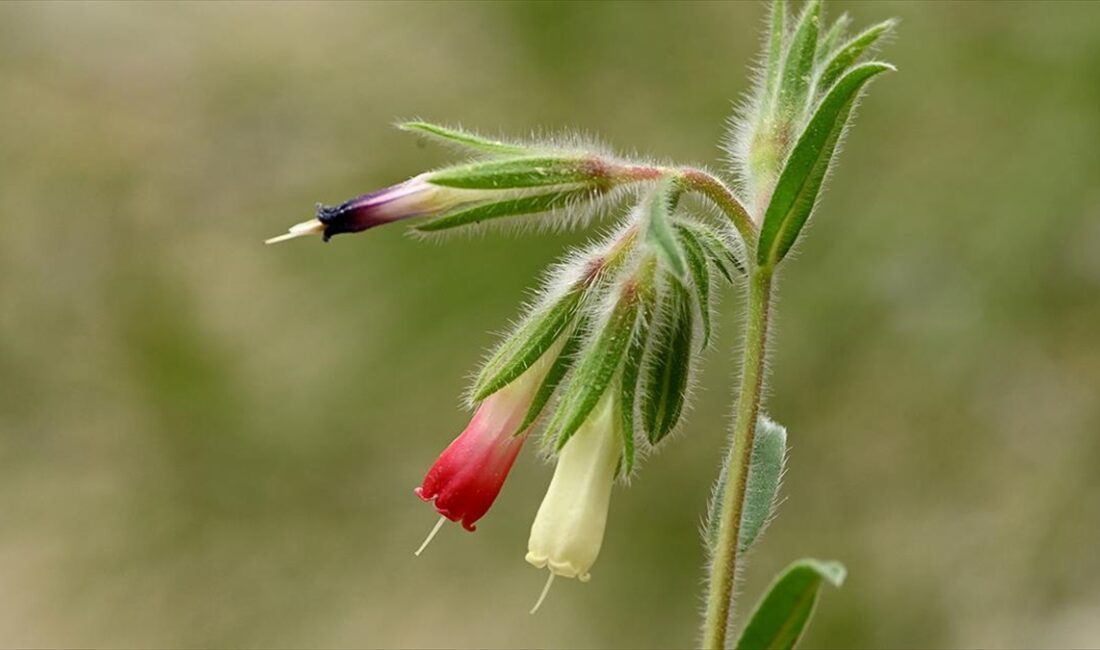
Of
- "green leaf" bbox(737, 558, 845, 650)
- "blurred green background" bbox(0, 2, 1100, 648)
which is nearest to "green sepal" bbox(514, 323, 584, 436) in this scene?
"green leaf" bbox(737, 558, 845, 650)

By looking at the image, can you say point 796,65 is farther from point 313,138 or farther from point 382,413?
point 313,138

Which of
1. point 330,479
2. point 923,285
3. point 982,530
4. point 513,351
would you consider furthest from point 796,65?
point 330,479

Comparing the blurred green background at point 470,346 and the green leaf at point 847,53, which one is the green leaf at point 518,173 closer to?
the green leaf at point 847,53

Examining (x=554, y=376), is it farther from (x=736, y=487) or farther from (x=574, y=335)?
(x=736, y=487)

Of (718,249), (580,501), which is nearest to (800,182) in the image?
(718,249)

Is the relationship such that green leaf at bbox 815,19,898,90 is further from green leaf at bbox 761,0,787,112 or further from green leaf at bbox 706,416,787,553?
green leaf at bbox 706,416,787,553

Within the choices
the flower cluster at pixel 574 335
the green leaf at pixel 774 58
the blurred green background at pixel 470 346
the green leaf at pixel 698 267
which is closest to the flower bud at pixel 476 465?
the flower cluster at pixel 574 335
